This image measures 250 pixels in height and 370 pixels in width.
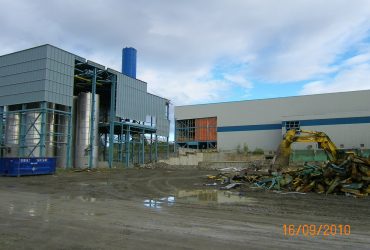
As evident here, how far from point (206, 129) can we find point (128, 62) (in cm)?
2671

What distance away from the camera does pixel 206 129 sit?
70.7m

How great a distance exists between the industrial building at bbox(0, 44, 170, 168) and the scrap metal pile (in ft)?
79.2

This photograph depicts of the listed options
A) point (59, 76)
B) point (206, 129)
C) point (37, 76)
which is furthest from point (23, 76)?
point (206, 129)

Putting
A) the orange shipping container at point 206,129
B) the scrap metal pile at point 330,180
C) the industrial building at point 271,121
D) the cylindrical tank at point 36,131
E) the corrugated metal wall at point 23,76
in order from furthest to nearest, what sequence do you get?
the orange shipping container at point 206,129 → the industrial building at point 271,121 → the cylindrical tank at point 36,131 → the corrugated metal wall at point 23,76 → the scrap metal pile at point 330,180

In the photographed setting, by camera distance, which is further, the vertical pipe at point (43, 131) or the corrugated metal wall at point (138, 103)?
the corrugated metal wall at point (138, 103)

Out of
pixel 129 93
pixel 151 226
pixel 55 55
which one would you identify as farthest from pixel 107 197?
pixel 129 93

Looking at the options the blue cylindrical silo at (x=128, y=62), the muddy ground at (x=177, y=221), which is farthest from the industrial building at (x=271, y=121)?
the muddy ground at (x=177, y=221)

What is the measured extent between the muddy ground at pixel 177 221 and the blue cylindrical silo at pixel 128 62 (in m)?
34.1

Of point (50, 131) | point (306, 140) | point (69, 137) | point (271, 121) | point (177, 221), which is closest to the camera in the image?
point (177, 221)

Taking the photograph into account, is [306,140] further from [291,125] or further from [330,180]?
[291,125]

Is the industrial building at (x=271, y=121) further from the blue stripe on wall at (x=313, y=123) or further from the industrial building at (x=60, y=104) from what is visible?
the industrial building at (x=60, y=104)

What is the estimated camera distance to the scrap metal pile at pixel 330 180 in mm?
17266

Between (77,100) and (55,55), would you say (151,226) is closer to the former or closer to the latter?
(55,55)

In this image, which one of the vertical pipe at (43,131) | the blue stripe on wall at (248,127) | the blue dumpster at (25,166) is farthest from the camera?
the blue stripe on wall at (248,127)
